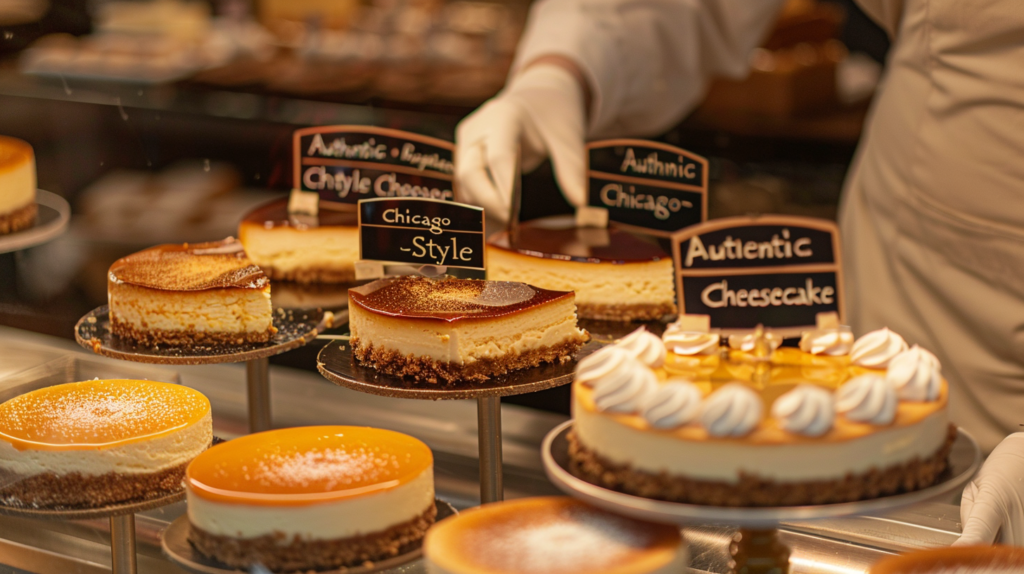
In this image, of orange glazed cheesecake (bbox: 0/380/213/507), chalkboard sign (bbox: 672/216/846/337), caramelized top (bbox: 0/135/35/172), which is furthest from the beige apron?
caramelized top (bbox: 0/135/35/172)

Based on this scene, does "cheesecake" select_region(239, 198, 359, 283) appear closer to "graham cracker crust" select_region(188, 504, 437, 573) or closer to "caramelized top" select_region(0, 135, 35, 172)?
"caramelized top" select_region(0, 135, 35, 172)

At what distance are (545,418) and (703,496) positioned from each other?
111 centimetres

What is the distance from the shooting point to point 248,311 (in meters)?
2.12

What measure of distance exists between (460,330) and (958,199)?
128 centimetres

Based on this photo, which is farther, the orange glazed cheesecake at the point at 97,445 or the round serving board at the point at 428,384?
the round serving board at the point at 428,384

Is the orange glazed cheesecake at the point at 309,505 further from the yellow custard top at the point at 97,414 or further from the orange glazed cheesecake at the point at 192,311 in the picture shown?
the orange glazed cheesecake at the point at 192,311

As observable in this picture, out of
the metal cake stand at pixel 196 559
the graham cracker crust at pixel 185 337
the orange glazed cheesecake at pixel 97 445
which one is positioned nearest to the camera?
the metal cake stand at pixel 196 559

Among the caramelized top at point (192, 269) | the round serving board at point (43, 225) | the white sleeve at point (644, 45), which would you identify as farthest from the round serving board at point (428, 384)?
the white sleeve at point (644, 45)

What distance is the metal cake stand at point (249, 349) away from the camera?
1.99m

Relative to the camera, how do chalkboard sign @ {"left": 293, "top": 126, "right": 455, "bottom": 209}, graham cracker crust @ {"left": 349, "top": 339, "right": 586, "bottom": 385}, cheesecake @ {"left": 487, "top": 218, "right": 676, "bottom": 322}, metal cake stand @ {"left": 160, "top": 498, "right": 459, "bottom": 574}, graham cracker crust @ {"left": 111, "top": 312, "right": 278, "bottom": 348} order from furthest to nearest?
chalkboard sign @ {"left": 293, "top": 126, "right": 455, "bottom": 209}
cheesecake @ {"left": 487, "top": 218, "right": 676, "bottom": 322}
graham cracker crust @ {"left": 111, "top": 312, "right": 278, "bottom": 348}
graham cracker crust @ {"left": 349, "top": 339, "right": 586, "bottom": 385}
metal cake stand @ {"left": 160, "top": 498, "right": 459, "bottom": 574}

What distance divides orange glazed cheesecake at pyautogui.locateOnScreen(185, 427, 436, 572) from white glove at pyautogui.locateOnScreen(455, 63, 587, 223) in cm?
107

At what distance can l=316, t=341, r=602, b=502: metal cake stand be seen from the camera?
5.78ft

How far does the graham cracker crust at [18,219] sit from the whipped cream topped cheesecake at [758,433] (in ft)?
5.85

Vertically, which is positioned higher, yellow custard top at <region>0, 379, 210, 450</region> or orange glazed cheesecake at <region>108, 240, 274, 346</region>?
orange glazed cheesecake at <region>108, 240, 274, 346</region>
